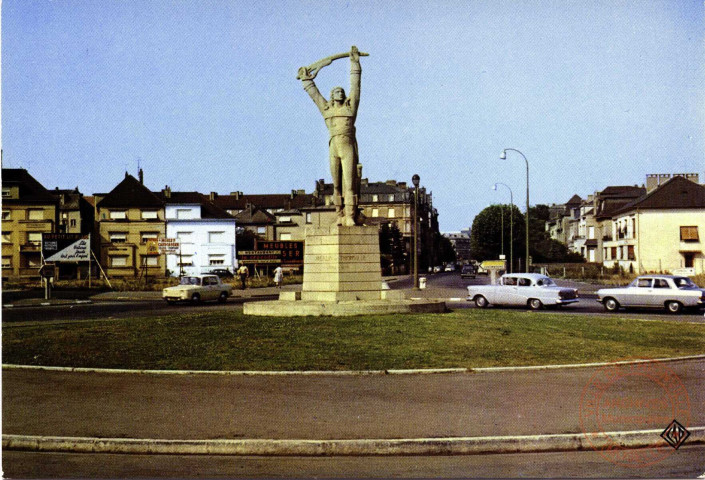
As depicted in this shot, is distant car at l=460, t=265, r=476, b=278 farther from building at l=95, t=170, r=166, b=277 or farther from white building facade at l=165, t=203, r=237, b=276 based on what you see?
building at l=95, t=170, r=166, b=277

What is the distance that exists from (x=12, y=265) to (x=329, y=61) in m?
33.3

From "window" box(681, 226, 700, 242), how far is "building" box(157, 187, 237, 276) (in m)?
41.3

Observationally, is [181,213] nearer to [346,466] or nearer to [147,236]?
[147,236]

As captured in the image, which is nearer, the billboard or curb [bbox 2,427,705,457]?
curb [bbox 2,427,705,457]

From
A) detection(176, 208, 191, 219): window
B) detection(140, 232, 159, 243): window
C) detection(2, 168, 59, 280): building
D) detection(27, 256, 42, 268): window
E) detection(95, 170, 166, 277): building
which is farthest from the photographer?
detection(176, 208, 191, 219): window

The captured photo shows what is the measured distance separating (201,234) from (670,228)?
44250 mm

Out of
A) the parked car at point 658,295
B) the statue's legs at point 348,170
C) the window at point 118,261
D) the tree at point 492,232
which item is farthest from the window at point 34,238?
the tree at point 492,232

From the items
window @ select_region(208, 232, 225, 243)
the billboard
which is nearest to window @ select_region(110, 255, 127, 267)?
window @ select_region(208, 232, 225, 243)

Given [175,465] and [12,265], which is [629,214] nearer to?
[12,265]

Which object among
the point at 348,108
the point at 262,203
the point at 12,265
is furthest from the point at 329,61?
the point at 262,203

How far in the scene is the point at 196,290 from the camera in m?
31.7

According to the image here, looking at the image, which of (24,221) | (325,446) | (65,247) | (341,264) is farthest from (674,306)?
(24,221)

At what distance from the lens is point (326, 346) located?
12.9 metres

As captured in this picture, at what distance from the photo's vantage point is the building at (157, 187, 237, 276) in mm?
68688
